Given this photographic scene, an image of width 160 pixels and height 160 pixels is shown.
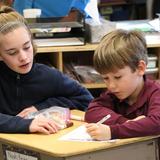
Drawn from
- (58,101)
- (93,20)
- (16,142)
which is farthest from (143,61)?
(93,20)

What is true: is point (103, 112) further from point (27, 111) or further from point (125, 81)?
point (27, 111)

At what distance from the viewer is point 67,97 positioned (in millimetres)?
1691

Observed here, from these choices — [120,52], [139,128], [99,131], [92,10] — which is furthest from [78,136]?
[92,10]

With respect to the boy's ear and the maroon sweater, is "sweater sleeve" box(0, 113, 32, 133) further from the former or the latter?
the boy's ear

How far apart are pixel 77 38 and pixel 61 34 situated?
97 millimetres

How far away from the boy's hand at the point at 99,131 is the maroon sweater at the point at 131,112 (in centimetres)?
2

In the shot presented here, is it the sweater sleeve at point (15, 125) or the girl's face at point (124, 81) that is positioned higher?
the girl's face at point (124, 81)

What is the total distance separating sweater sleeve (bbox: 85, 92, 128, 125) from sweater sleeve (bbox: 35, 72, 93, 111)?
17 cm

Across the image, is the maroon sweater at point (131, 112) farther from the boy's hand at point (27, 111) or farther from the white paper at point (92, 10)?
the white paper at point (92, 10)

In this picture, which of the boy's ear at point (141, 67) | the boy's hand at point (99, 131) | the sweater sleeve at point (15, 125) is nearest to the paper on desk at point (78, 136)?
the boy's hand at point (99, 131)

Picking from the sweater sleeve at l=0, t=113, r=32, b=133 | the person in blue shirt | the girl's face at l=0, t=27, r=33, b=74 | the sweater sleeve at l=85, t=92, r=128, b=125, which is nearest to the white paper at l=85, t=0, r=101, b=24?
the person in blue shirt

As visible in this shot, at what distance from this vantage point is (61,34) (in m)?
2.47

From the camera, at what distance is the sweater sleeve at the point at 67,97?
1664mm

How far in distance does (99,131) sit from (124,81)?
0.23m
